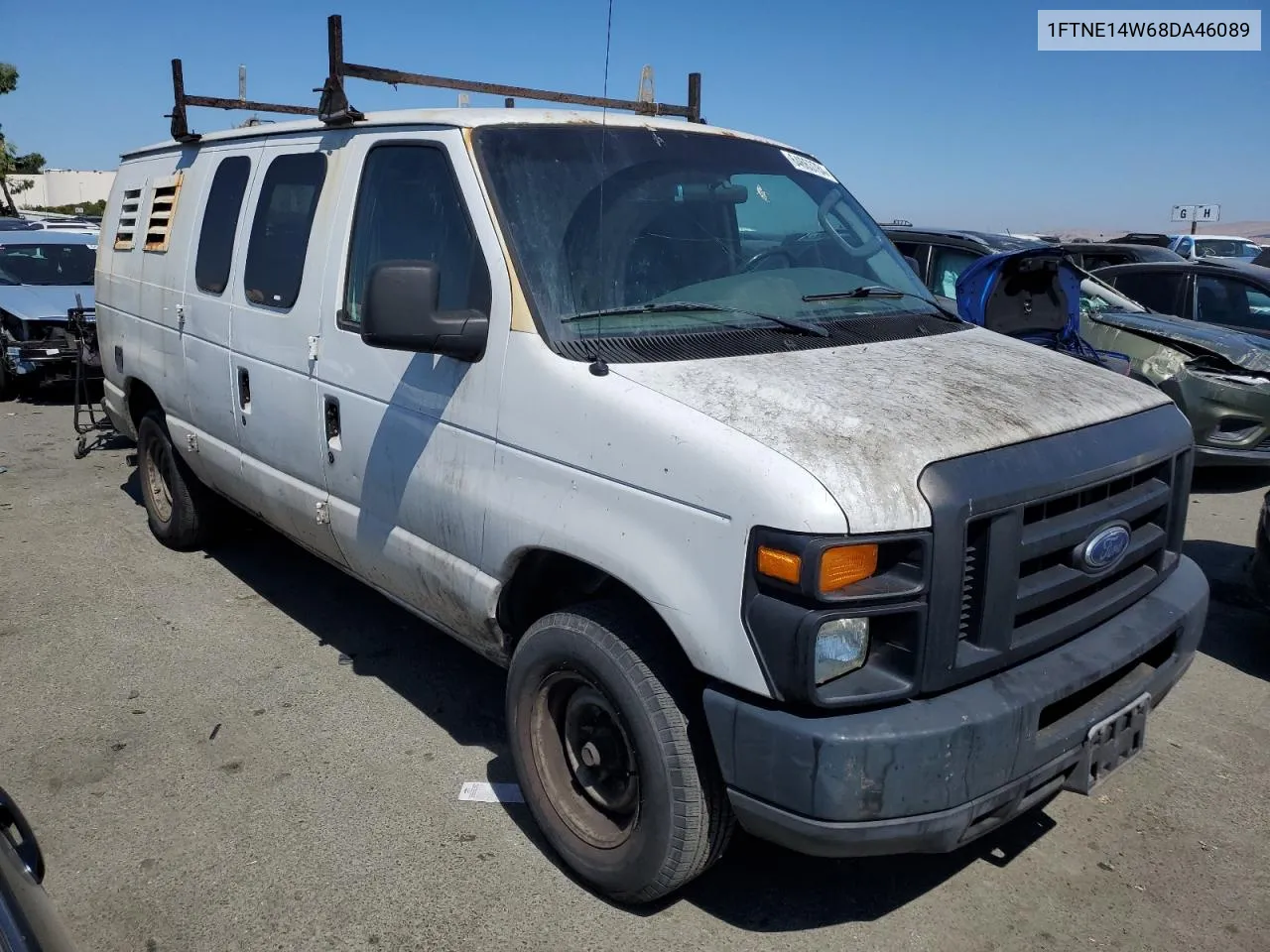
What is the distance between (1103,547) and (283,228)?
3.33m

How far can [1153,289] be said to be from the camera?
930 centimetres

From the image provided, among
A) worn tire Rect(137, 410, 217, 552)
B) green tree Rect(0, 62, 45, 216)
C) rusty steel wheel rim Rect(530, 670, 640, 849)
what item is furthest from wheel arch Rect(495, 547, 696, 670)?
green tree Rect(0, 62, 45, 216)

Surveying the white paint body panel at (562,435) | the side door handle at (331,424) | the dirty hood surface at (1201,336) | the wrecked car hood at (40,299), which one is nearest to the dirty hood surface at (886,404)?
the white paint body panel at (562,435)

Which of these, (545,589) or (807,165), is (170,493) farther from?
(807,165)

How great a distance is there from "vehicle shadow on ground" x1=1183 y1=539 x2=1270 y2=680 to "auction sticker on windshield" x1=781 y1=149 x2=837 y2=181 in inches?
105

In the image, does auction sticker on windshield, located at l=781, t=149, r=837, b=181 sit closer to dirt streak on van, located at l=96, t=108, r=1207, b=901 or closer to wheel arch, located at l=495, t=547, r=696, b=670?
dirt streak on van, located at l=96, t=108, r=1207, b=901

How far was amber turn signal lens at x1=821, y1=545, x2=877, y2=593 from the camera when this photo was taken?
231cm

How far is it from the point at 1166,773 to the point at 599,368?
2665 mm

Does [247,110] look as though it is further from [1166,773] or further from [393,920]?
[1166,773]

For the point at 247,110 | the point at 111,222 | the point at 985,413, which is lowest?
the point at 985,413

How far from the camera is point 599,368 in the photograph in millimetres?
2814

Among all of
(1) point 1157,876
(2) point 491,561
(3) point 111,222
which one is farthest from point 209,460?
(1) point 1157,876

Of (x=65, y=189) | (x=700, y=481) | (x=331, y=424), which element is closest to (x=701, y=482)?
(x=700, y=481)

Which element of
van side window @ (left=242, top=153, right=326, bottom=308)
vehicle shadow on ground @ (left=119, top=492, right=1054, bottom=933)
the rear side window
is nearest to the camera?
vehicle shadow on ground @ (left=119, top=492, right=1054, bottom=933)
